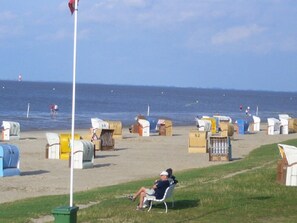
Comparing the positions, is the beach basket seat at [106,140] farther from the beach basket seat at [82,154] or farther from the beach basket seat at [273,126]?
the beach basket seat at [273,126]

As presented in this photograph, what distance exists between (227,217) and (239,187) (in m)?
3.99

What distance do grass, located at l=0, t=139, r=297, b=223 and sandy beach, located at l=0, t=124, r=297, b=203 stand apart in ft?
8.65

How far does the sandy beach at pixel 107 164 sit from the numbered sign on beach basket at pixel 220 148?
50 cm

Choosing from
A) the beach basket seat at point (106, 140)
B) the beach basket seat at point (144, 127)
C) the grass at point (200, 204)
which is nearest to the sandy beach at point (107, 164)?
the beach basket seat at point (106, 140)

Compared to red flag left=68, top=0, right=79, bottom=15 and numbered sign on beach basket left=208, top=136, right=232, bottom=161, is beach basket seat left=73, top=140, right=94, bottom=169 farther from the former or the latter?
red flag left=68, top=0, right=79, bottom=15

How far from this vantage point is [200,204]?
14.8m

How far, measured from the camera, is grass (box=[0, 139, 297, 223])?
13406 millimetres

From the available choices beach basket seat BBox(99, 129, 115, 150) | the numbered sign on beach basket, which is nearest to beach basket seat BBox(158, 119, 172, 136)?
beach basket seat BBox(99, 129, 115, 150)

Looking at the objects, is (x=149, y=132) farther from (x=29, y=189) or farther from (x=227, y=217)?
(x=227, y=217)

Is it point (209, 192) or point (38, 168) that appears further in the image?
point (38, 168)

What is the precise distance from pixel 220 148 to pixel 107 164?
4757 mm

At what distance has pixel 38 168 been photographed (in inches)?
1045

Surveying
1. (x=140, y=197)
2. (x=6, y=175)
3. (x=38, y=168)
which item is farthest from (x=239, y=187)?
(x=38, y=168)

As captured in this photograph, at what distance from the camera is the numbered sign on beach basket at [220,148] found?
30.3 metres
